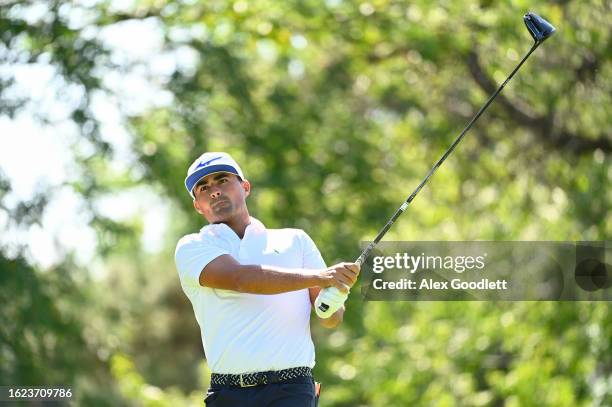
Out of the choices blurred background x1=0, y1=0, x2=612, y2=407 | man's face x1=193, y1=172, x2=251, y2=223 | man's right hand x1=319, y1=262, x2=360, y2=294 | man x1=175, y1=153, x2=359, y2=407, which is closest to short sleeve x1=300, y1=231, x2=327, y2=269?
man x1=175, y1=153, x2=359, y2=407

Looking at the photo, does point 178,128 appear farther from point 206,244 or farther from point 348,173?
point 206,244

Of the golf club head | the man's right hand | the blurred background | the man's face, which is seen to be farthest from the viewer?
the blurred background

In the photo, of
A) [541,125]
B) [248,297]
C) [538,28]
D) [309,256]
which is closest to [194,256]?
[248,297]

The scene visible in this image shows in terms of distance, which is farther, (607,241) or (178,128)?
(178,128)

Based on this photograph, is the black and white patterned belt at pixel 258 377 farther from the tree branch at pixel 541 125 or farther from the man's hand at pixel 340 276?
the tree branch at pixel 541 125

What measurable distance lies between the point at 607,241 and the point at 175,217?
5.53 metres

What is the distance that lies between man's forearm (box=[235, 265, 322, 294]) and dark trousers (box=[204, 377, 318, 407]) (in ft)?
1.21

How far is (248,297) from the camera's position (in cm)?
432

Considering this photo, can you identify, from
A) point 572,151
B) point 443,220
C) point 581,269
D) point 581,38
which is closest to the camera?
point 581,38

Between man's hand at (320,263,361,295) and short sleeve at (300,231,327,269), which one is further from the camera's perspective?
short sleeve at (300,231,327,269)

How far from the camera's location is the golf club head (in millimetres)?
5137

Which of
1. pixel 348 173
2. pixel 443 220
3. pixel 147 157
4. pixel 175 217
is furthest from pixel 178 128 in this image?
pixel 443 220

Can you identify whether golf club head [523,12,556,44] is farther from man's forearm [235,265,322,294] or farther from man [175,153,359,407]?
man's forearm [235,265,322,294]

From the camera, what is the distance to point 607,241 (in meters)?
11.0
